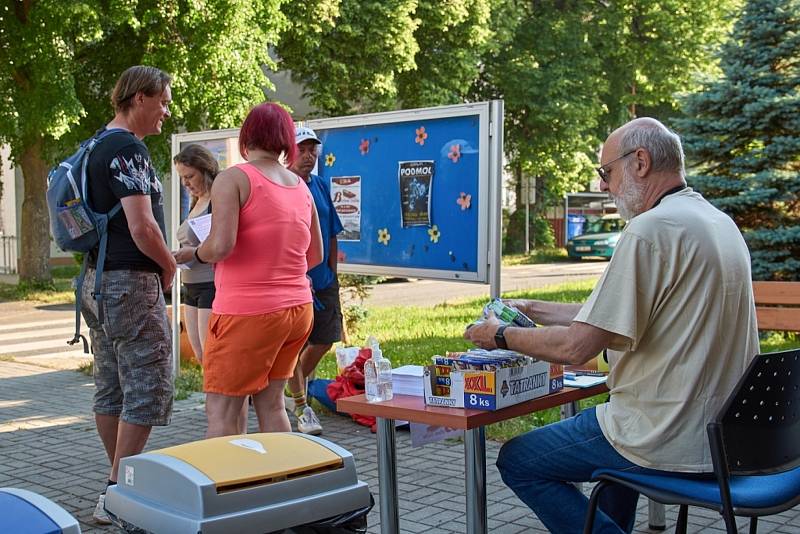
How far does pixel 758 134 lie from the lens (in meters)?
11.3

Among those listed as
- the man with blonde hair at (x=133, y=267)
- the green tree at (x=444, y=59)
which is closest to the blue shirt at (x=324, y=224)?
the man with blonde hair at (x=133, y=267)

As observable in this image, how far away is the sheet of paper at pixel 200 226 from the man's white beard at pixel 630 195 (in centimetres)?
311

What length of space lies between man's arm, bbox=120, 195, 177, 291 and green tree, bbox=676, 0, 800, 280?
8367 millimetres

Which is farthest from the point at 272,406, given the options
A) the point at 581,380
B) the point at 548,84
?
the point at 548,84

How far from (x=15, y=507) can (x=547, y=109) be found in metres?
28.5

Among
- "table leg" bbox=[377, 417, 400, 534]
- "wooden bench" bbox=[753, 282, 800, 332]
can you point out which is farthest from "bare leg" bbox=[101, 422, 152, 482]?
"wooden bench" bbox=[753, 282, 800, 332]

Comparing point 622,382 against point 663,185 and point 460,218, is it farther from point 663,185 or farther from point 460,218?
point 460,218

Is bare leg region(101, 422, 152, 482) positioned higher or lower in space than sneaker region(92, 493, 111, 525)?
higher

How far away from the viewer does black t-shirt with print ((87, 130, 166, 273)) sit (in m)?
4.23

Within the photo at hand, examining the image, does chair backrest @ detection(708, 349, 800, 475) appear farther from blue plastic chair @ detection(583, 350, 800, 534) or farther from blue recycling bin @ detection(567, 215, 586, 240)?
blue recycling bin @ detection(567, 215, 586, 240)

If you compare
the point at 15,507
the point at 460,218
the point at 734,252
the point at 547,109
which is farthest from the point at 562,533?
the point at 547,109

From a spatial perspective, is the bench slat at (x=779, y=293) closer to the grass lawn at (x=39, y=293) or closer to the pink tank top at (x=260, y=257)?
the pink tank top at (x=260, y=257)

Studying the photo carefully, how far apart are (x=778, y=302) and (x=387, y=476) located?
5.70 metres

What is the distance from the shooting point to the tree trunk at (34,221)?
62.9ft
